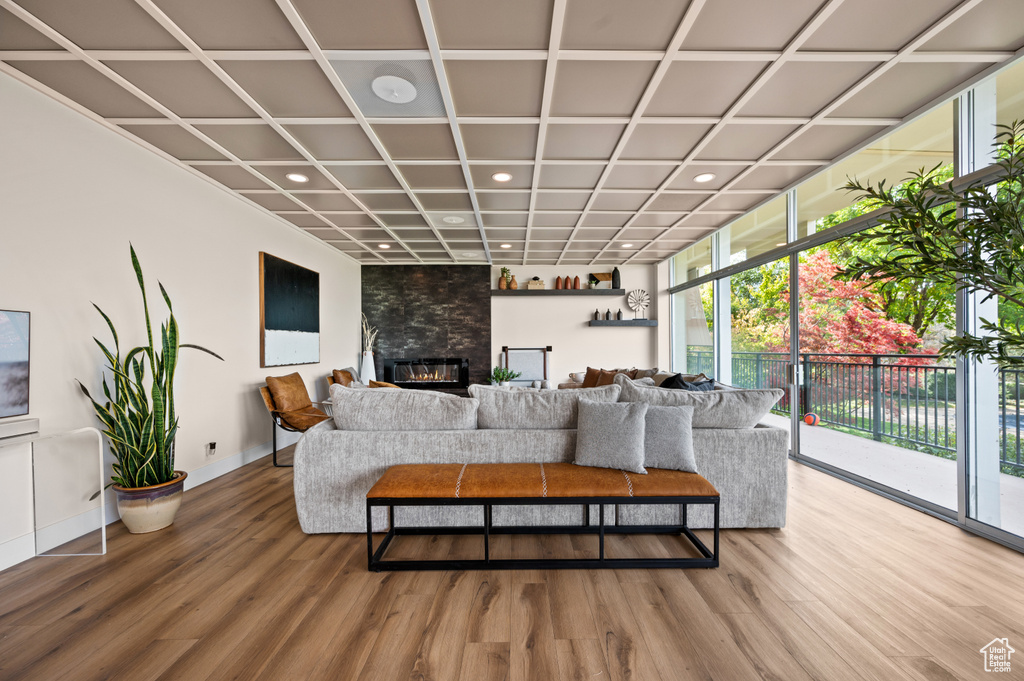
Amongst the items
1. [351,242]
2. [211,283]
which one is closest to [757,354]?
[351,242]

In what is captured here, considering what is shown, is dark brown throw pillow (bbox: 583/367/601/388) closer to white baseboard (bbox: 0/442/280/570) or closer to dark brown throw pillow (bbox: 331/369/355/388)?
dark brown throw pillow (bbox: 331/369/355/388)

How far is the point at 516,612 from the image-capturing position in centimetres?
183

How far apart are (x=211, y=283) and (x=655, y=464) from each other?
4.00 metres

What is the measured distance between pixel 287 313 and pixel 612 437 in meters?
4.34

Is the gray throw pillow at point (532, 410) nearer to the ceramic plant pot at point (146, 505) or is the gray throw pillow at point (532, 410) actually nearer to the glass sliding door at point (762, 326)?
the ceramic plant pot at point (146, 505)

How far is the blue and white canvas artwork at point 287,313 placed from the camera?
471cm

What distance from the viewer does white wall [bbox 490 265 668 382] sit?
813 cm

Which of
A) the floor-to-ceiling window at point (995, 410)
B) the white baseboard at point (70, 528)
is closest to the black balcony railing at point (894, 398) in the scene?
the floor-to-ceiling window at point (995, 410)

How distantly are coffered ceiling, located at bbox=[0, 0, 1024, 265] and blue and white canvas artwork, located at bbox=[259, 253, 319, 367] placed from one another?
109 centimetres

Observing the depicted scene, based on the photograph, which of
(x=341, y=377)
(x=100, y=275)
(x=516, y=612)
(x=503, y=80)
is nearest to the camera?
(x=516, y=612)

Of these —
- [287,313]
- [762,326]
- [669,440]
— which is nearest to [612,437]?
[669,440]

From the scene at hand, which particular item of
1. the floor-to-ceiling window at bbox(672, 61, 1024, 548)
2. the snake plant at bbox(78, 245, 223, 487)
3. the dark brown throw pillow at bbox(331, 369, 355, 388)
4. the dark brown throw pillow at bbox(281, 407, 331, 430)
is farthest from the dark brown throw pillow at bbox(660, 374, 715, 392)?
the dark brown throw pillow at bbox(331, 369, 355, 388)

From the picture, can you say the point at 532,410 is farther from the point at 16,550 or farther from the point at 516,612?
the point at 16,550

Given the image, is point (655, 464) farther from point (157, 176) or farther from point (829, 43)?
point (157, 176)
